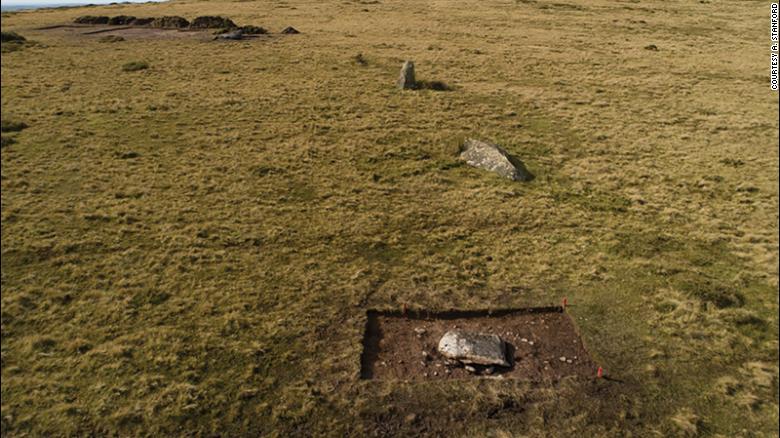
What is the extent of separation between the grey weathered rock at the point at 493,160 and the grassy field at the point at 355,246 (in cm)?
62

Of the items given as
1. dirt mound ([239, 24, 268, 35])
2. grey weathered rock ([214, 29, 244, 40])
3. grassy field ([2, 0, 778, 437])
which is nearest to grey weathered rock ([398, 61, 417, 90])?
grassy field ([2, 0, 778, 437])

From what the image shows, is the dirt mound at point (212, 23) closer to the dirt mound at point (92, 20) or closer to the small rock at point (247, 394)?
the dirt mound at point (92, 20)

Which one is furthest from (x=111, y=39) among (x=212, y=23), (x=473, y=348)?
(x=473, y=348)

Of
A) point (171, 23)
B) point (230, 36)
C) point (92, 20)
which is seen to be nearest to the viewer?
point (230, 36)

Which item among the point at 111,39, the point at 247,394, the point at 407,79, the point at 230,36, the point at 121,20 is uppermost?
the point at 121,20

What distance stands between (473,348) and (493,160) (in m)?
13.3

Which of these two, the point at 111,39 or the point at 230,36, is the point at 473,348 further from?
the point at 111,39

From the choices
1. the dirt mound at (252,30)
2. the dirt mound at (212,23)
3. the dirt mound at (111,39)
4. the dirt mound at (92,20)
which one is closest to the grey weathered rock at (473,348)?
the dirt mound at (111,39)

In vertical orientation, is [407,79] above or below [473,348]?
above

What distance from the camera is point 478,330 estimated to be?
13.3m

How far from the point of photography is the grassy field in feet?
36.1

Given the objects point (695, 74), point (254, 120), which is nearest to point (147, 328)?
point (254, 120)

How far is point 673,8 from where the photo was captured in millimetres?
86125

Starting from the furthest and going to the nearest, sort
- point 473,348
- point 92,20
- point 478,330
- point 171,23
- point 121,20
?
1. point 92,20
2. point 121,20
3. point 171,23
4. point 478,330
5. point 473,348
